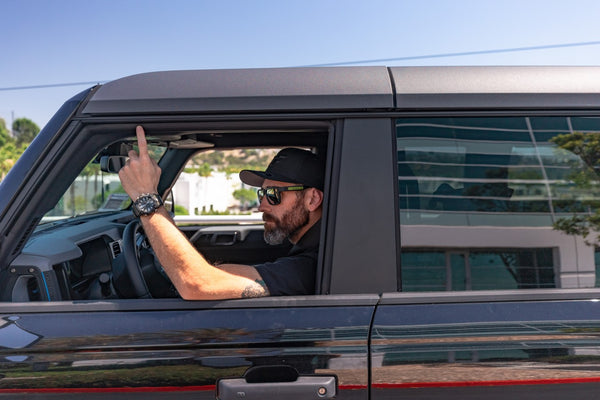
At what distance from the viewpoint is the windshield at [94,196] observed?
8.55 feet

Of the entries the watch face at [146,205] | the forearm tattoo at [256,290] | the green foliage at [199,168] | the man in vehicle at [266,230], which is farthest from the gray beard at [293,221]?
the green foliage at [199,168]

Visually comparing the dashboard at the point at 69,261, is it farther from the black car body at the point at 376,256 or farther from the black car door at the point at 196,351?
the black car door at the point at 196,351

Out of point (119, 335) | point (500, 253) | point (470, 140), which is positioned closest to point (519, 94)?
point (470, 140)

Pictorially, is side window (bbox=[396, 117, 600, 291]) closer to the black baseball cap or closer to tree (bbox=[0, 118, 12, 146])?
the black baseball cap

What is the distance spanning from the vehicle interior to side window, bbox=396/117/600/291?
0.35 m

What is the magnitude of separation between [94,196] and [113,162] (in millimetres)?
969

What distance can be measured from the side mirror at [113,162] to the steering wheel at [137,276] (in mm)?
274

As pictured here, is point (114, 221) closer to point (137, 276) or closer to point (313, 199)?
point (137, 276)

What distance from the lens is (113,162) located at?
233cm

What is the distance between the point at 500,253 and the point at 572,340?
300 mm

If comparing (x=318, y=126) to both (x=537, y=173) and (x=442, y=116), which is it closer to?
(x=442, y=116)

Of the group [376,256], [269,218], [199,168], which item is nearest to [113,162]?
[269,218]

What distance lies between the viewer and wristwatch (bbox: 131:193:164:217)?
187 cm

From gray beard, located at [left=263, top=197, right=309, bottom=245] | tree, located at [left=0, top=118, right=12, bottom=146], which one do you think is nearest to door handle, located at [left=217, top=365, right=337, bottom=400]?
gray beard, located at [left=263, top=197, right=309, bottom=245]
